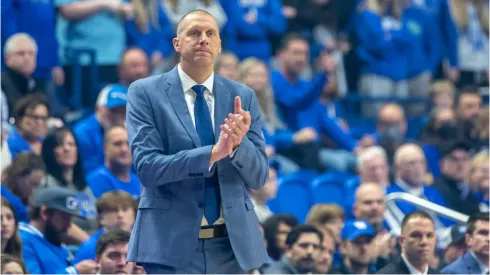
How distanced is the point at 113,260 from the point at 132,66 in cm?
325

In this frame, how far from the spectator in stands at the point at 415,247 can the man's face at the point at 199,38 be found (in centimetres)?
249

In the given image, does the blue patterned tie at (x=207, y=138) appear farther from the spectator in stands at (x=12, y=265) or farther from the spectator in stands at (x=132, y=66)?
the spectator in stands at (x=132, y=66)

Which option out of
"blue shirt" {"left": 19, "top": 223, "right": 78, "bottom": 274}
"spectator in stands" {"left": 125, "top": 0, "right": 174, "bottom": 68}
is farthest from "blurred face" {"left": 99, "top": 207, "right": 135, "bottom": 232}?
"spectator in stands" {"left": 125, "top": 0, "right": 174, "bottom": 68}

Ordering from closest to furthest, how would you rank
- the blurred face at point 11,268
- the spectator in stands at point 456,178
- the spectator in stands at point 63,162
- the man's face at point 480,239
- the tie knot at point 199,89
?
the tie knot at point 199,89, the blurred face at point 11,268, the man's face at point 480,239, the spectator in stands at point 63,162, the spectator in stands at point 456,178

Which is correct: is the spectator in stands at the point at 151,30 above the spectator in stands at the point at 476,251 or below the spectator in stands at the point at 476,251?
above

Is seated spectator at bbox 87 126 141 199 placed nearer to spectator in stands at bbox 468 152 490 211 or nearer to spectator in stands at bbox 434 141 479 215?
→ spectator in stands at bbox 434 141 479 215

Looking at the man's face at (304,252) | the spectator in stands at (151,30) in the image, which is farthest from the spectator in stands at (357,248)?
the spectator in stands at (151,30)

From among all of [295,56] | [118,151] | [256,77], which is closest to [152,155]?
[118,151]

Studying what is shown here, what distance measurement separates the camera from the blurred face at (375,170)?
952cm

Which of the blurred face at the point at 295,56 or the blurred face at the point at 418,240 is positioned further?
the blurred face at the point at 295,56

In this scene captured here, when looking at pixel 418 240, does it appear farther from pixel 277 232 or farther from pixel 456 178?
pixel 456 178

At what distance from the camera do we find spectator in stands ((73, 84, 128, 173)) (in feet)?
28.3

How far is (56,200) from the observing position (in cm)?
697

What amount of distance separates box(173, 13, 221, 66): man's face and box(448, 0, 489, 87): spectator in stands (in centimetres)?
910
